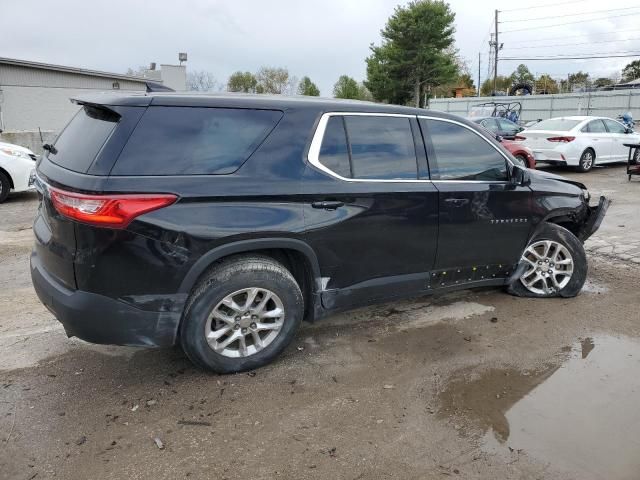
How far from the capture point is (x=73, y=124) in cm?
358

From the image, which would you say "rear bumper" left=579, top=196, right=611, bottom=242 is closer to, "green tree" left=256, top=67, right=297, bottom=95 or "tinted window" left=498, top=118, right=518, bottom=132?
"tinted window" left=498, top=118, right=518, bottom=132

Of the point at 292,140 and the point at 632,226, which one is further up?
the point at 292,140

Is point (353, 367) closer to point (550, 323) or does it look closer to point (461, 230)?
point (461, 230)

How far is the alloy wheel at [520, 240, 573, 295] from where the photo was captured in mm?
4879

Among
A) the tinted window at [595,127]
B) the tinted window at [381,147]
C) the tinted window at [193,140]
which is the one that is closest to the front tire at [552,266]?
the tinted window at [381,147]

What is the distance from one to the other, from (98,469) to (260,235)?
152 cm

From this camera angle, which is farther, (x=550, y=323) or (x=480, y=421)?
(x=550, y=323)

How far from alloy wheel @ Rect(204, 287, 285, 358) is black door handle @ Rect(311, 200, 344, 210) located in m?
0.64

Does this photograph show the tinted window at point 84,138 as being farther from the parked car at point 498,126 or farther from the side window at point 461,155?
the parked car at point 498,126

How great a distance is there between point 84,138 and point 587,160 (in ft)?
47.3

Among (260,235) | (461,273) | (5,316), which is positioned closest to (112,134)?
(260,235)

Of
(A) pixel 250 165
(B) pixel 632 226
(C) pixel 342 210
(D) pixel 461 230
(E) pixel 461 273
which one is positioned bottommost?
(B) pixel 632 226

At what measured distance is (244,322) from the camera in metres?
3.46

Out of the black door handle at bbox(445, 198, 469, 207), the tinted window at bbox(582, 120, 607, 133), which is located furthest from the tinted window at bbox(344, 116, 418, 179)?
the tinted window at bbox(582, 120, 607, 133)
